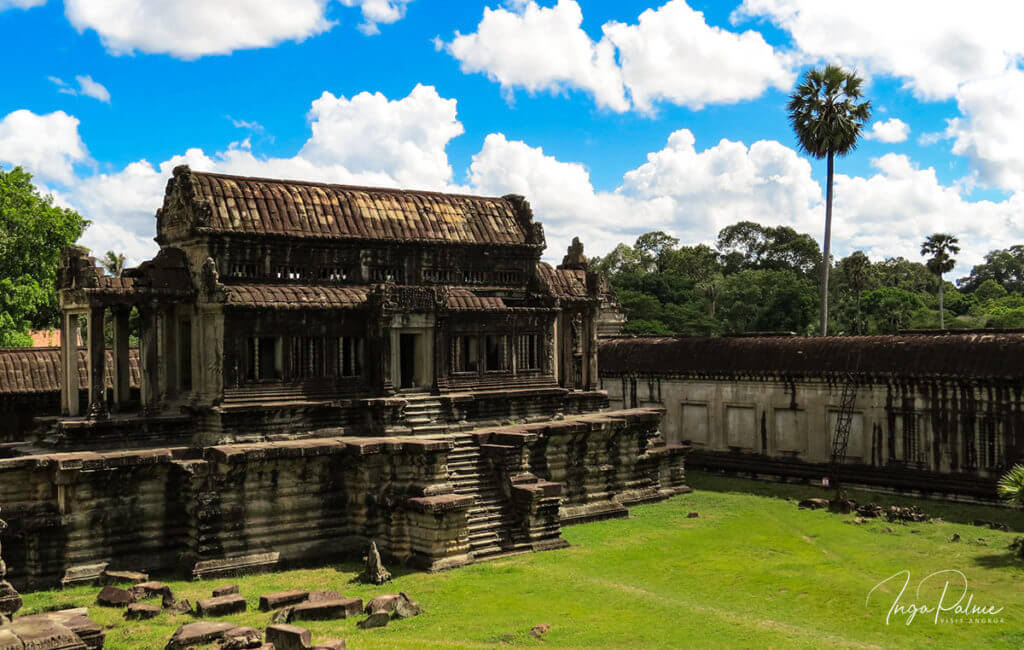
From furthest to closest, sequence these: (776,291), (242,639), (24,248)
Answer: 1. (776,291)
2. (24,248)
3. (242,639)

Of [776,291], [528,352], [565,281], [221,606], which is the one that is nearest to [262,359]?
[221,606]

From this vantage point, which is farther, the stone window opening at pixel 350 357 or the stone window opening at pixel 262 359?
the stone window opening at pixel 350 357

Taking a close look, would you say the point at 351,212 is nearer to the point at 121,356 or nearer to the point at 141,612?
the point at 121,356

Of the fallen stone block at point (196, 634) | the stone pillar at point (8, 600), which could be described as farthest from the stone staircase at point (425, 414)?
the stone pillar at point (8, 600)

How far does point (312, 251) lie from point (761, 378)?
15451 millimetres

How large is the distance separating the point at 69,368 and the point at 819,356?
70.6 ft

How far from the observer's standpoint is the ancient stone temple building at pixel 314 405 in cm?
1878

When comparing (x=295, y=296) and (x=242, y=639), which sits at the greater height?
(x=295, y=296)

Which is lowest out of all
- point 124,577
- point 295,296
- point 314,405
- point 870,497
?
point 870,497

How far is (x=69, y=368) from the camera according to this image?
67.7 ft

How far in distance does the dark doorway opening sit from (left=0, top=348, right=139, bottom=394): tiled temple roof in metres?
7.70

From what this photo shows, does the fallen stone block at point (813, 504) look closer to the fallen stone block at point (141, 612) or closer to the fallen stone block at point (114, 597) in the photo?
the fallen stone block at point (141, 612)

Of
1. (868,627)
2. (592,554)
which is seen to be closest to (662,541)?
(592,554)

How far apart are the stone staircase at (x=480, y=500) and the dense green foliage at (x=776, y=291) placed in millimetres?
26363
